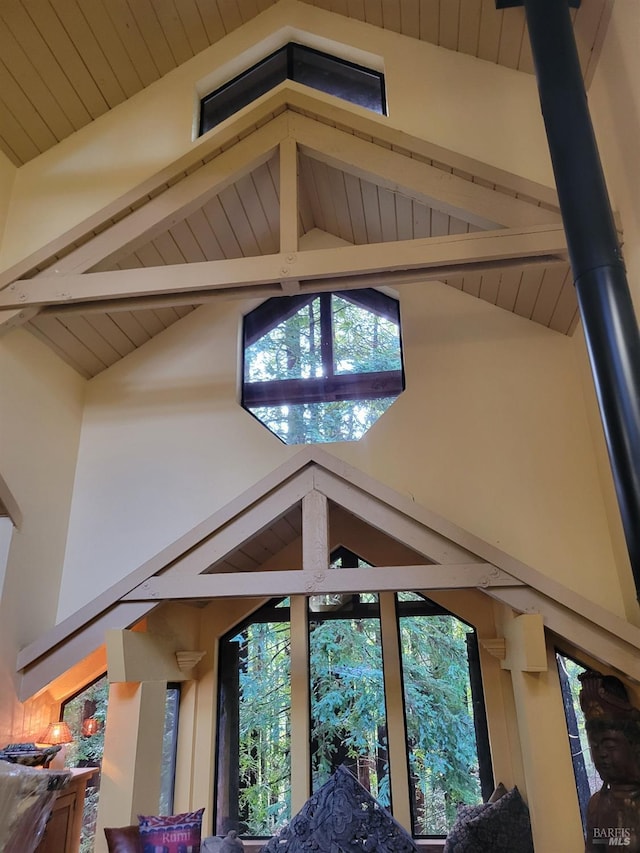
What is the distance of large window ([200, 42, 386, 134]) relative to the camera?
13.9ft

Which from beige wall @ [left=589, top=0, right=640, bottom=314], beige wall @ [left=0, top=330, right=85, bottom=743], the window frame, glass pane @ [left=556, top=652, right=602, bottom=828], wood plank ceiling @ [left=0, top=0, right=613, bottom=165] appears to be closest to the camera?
beige wall @ [left=589, top=0, right=640, bottom=314]

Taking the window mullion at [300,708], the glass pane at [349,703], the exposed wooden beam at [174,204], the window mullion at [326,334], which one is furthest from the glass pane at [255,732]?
the exposed wooden beam at [174,204]

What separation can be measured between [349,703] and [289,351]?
9.84ft

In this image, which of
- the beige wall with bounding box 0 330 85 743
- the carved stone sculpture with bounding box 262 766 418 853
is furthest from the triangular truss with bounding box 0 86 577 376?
the carved stone sculpture with bounding box 262 766 418 853

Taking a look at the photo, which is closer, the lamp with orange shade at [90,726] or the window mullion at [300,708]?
the window mullion at [300,708]

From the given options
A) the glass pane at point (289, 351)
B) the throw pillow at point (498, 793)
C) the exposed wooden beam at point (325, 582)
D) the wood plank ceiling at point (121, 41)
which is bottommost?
the throw pillow at point (498, 793)

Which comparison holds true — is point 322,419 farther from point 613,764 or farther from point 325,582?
point 613,764

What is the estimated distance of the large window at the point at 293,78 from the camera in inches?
166

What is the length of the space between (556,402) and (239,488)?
2.59 m

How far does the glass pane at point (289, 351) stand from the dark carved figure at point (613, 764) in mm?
3176

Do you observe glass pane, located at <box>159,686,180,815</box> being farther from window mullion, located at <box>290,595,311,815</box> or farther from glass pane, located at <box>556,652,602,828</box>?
glass pane, located at <box>556,652,602,828</box>

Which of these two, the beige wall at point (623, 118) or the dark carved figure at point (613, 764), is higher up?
the beige wall at point (623, 118)

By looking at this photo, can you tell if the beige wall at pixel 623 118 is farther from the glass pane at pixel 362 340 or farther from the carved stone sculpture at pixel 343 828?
the glass pane at pixel 362 340

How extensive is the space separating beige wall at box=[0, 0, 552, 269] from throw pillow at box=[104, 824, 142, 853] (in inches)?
144
